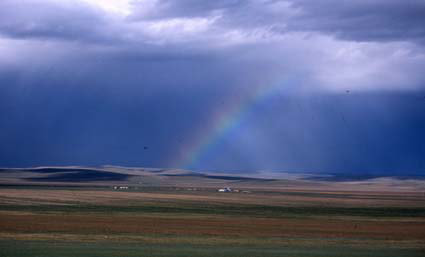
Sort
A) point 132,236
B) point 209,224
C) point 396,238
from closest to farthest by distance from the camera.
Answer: point 132,236, point 396,238, point 209,224

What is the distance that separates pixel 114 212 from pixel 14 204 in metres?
14.0

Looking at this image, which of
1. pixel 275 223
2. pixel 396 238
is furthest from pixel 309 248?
pixel 275 223

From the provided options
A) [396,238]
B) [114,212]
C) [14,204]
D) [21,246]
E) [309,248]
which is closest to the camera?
[21,246]

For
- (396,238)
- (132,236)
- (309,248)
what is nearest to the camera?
(309,248)

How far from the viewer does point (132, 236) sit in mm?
43781

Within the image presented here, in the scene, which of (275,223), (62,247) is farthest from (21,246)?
(275,223)

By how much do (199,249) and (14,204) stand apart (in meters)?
40.9

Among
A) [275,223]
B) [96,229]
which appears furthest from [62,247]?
[275,223]

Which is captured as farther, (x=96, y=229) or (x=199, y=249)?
(x=96, y=229)

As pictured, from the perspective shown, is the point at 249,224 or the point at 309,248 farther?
the point at 249,224

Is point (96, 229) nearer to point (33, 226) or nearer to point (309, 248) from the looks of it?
point (33, 226)

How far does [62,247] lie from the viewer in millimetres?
37000

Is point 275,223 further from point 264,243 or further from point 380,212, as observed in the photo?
point 380,212

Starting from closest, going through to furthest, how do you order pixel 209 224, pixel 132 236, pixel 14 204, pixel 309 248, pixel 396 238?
pixel 309 248, pixel 132 236, pixel 396 238, pixel 209 224, pixel 14 204
